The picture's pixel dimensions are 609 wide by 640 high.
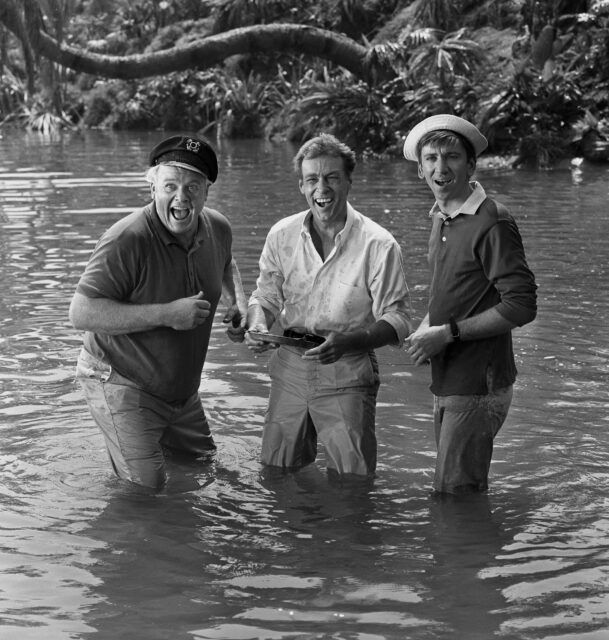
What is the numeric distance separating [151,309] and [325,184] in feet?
3.40

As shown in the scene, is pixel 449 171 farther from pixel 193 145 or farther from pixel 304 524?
pixel 304 524

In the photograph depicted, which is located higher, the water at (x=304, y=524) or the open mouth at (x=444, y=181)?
the open mouth at (x=444, y=181)

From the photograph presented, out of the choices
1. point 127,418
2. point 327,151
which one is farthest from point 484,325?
point 127,418

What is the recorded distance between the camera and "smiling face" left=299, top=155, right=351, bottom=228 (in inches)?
204


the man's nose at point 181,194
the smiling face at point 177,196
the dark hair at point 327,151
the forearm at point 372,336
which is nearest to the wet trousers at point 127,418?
the smiling face at point 177,196

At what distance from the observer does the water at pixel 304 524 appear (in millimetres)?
4188

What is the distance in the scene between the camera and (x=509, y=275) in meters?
4.59

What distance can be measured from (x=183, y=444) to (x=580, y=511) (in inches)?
84.8

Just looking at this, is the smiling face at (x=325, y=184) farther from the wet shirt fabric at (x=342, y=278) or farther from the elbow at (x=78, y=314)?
the elbow at (x=78, y=314)

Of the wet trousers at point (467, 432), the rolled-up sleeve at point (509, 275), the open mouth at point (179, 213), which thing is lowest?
the wet trousers at point (467, 432)

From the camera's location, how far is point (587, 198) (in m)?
16.9

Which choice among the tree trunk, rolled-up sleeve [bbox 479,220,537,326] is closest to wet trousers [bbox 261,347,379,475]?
rolled-up sleeve [bbox 479,220,537,326]

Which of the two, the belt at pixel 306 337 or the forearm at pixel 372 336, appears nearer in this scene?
the forearm at pixel 372 336

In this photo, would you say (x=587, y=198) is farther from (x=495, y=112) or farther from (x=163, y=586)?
(x=163, y=586)
